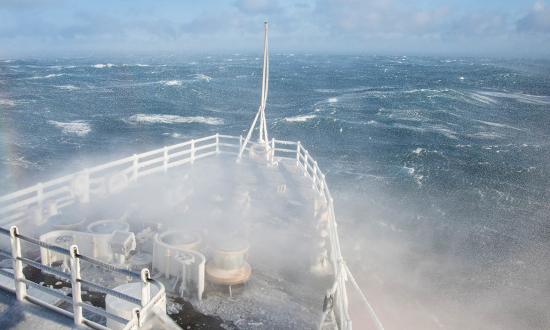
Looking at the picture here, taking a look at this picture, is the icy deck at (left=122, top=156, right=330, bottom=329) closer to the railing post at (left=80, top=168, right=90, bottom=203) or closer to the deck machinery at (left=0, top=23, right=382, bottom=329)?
the deck machinery at (left=0, top=23, right=382, bottom=329)

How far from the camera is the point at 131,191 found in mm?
15047

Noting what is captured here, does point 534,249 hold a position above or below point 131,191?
below

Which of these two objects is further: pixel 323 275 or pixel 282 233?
pixel 282 233

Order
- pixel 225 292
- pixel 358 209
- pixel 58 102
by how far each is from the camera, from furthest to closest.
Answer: pixel 58 102 → pixel 358 209 → pixel 225 292

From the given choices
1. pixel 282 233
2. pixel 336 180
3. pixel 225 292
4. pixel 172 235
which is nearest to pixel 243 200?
pixel 282 233

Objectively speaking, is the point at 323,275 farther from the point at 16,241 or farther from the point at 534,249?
the point at 534,249

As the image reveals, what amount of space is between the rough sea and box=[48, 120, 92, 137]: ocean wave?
0.24 m

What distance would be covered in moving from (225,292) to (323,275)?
2.49 meters

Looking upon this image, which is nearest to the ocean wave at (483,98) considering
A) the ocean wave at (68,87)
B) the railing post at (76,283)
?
the ocean wave at (68,87)

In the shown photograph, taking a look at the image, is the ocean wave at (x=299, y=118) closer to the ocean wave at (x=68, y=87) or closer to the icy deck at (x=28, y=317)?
the ocean wave at (x=68, y=87)

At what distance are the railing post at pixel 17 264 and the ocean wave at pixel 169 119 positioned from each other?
5249cm

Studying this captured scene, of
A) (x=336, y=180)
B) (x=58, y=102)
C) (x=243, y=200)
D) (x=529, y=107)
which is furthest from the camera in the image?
(x=529, y=107)

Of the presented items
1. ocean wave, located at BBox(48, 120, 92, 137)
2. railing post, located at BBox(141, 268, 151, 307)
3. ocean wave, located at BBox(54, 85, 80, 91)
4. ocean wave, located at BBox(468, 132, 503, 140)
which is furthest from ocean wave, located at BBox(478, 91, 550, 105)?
railing post, located at BBox(141, 268, 151, 307)

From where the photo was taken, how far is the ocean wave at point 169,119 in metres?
58.1
